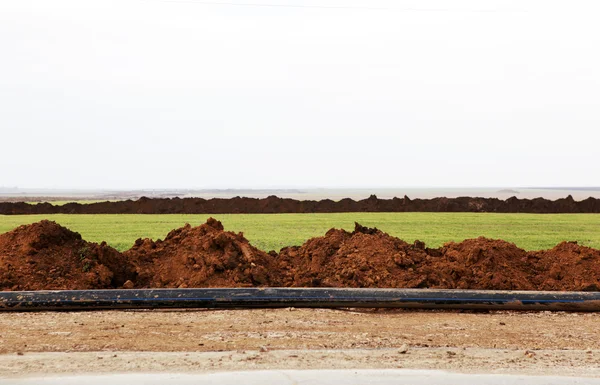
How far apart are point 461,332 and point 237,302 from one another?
9.52 ft

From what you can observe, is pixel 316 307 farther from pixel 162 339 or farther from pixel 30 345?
pixel 30 345

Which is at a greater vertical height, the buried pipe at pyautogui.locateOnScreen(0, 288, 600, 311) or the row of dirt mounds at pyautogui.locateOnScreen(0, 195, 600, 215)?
the row of dirt mounds at pyautogui.locateOnScreen(0, 195, 600, 215)

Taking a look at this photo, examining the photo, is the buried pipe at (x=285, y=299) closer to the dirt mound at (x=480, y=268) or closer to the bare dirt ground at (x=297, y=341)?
the bare dirt ground at (x=297, y=341)

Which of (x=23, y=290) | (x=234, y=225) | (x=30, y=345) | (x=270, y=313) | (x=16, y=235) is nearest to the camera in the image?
(x=30, y=345)

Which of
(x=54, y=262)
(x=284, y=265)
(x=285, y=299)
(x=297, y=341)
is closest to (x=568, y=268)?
(x=284, y=265)

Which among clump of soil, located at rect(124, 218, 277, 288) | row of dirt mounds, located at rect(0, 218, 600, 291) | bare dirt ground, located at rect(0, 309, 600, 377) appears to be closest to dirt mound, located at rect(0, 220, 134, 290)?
row of dirt mounds, located at rect(0, 218, 600, 291)

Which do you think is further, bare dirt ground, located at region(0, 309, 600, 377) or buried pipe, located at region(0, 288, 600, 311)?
buried pipe, located at region(0, 288, 600, 311)

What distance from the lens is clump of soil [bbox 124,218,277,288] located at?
9.27m

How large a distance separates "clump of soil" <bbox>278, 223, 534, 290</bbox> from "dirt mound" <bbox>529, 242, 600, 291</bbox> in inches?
9.7

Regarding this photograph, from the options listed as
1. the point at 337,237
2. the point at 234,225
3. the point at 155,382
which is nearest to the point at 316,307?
the point at 337,237

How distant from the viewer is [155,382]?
15.8 ft

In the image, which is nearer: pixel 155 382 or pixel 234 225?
pixel 155 382

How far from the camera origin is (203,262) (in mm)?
9492

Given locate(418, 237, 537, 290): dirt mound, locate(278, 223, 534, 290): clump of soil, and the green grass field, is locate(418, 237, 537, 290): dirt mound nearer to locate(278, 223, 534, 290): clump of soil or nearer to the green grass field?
locate(278, 223, 534, 290): clump of soil
